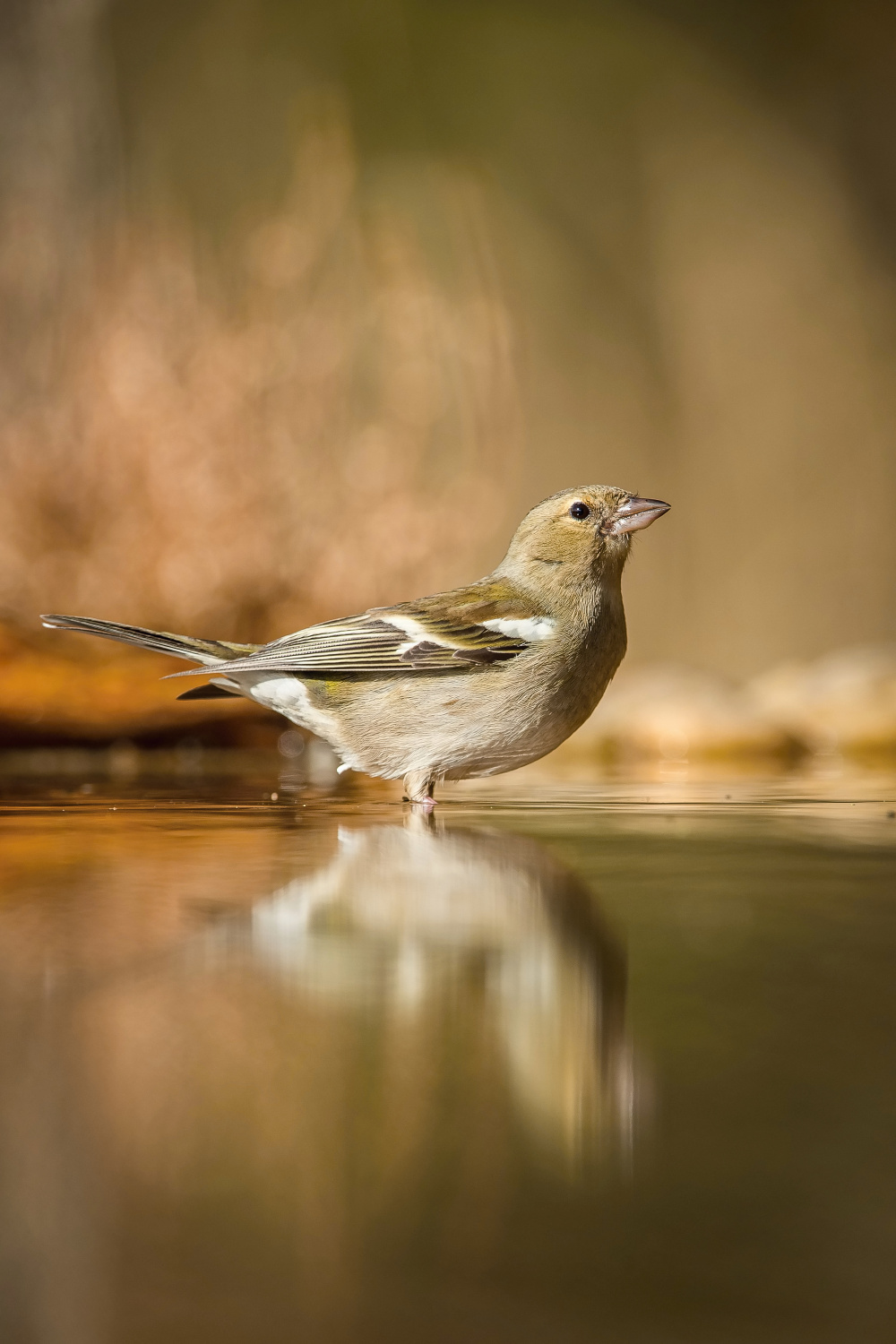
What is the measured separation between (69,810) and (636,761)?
2.74 metres

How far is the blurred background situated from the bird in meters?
1.61

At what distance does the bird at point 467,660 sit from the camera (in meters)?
2.16

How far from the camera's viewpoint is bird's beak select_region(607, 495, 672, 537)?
237 centimetres

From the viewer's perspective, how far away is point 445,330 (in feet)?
20.5

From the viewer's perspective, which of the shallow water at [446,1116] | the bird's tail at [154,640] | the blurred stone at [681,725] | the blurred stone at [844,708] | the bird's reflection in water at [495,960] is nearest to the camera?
the shallow water at [446,1116]

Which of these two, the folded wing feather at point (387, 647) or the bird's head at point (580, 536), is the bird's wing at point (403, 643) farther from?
the bird's head at point (580, 536)

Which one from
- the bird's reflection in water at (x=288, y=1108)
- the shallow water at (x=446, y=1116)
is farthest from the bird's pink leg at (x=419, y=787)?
the bird's reflection in water at (x=288, y=1108)

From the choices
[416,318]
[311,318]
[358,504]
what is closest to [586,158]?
[416,318]

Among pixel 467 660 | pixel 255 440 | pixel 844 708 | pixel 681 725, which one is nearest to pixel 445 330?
pixel 255 440

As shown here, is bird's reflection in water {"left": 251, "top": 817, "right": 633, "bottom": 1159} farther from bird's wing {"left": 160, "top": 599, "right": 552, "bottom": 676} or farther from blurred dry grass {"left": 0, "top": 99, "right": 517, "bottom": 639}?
blurred dry grass {"left": 0, "top": 99, "right": 517, "bottom": 639}

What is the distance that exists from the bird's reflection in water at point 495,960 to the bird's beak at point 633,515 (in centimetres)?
117

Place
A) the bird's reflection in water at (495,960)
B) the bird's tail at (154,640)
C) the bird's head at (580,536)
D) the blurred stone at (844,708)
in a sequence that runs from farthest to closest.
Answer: the blurred stone at (844,708) < the bird's head at (580,536) < the bird's tail at (154,640) < the bird's reflection in water at (495,960)

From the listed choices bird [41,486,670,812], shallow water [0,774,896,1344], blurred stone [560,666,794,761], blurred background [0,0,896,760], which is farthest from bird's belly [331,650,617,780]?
blurred stone [560,666,794,761]

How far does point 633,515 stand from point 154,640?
1072 millimetres
